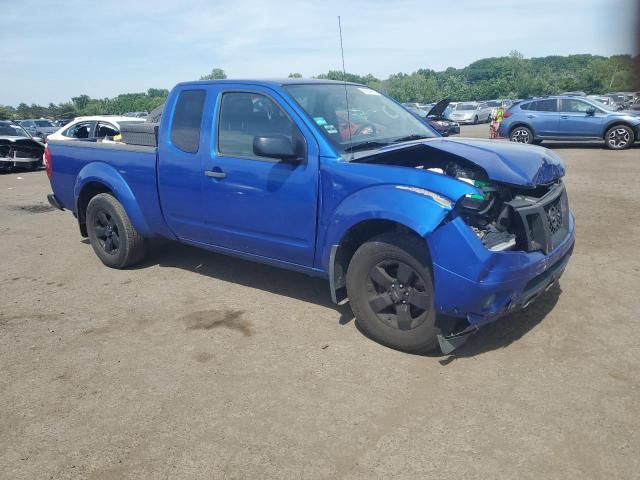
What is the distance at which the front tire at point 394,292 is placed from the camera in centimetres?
356

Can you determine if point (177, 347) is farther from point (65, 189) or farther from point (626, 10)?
point (626, 10)

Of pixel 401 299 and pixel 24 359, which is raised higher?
pixel 401 299

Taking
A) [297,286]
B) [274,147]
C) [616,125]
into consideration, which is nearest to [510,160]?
[274,147]

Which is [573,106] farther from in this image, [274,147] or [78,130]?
[274,147]

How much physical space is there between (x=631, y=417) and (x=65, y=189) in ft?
18.8

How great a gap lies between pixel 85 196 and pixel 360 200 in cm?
362

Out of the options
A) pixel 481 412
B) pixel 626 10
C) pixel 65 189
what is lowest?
pixel 481 412

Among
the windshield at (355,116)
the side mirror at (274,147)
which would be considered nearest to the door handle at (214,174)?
the side mirror at (274,147)

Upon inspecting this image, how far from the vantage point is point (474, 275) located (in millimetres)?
3250

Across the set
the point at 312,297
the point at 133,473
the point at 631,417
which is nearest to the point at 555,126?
the point at 312,297

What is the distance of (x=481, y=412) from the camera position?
3033 mm

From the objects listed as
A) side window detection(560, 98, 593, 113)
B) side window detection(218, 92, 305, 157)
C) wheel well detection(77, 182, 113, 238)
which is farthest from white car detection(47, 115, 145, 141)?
side window detection(560, 98, 593, 113)

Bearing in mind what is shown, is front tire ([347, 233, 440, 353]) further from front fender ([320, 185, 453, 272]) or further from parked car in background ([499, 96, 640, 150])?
parked car in background ([499, 96, 640, 150])

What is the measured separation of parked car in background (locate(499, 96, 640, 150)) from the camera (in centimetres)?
1478
